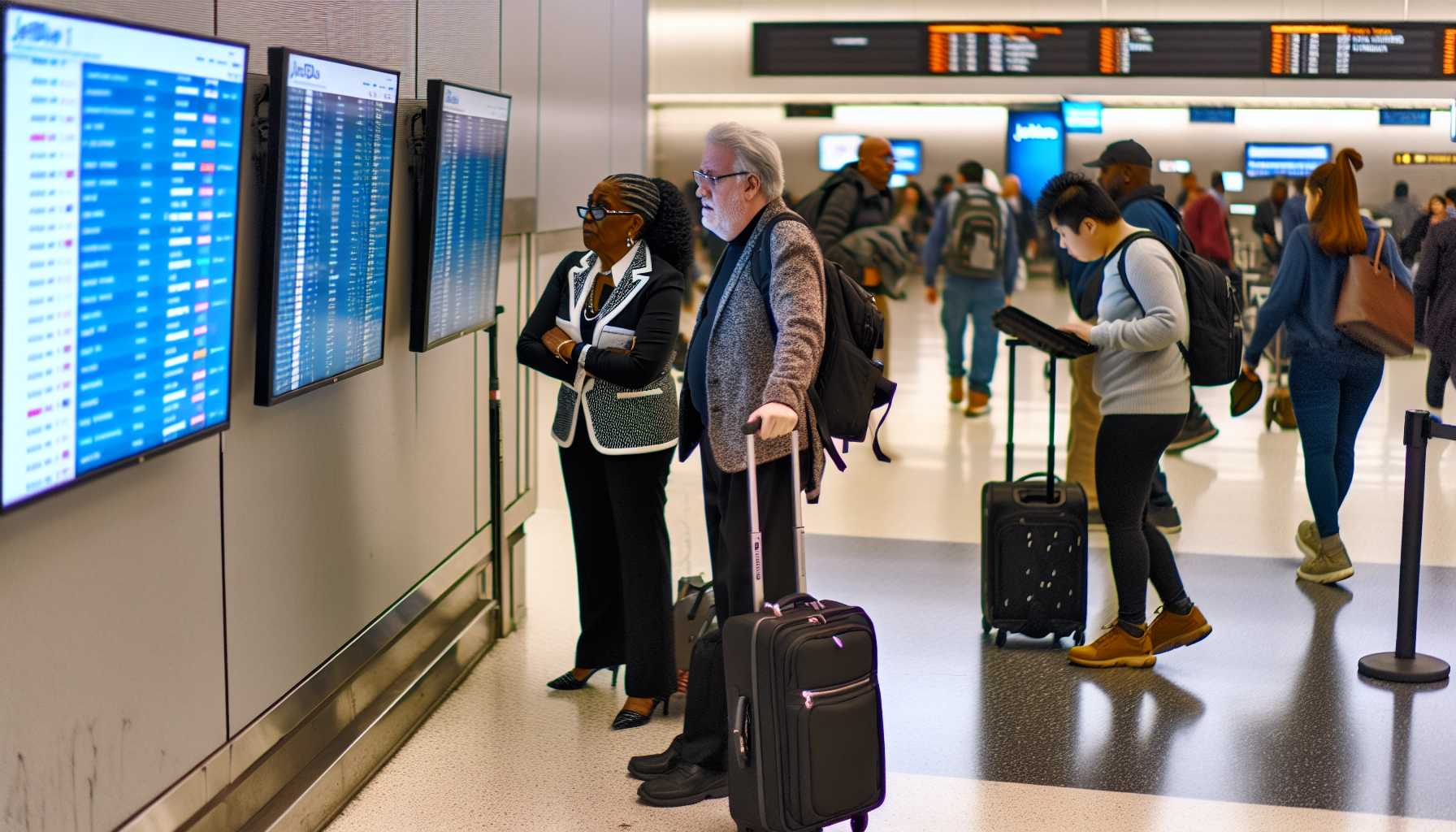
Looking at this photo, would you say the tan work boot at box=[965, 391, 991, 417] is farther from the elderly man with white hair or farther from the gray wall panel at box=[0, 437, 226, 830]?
the gray wall panel at box=[0, 437, 226, 830]

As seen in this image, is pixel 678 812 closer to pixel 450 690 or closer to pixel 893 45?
pixel 450 690

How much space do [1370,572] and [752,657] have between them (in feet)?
12.5

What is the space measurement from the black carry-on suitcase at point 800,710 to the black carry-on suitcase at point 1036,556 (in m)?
1.63

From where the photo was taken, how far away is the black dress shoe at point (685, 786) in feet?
10.9

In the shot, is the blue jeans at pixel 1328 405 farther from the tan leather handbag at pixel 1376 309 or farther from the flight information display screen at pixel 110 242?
the flight information display screen at pixel 110 242

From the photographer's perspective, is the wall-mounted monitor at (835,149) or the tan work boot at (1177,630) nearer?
the tan work boot at (1177,630)

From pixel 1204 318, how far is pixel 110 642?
3.22m

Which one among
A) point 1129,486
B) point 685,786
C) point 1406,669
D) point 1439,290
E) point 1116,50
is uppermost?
point 1116,50

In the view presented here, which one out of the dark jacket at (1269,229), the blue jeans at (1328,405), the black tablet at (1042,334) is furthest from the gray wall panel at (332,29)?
the dark jacket at (1269,229)

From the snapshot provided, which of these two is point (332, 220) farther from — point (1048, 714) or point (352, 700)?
point (1048, 714)

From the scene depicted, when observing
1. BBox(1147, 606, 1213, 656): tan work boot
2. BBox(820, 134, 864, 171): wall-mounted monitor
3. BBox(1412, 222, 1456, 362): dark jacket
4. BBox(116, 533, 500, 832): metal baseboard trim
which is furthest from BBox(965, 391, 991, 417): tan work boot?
BBox(820, 134, 864, 171): wall-mounted monitor

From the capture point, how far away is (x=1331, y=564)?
5398mm

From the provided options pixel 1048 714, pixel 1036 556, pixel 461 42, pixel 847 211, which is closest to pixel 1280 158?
pixel 847 211

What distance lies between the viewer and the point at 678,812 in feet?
10.9
